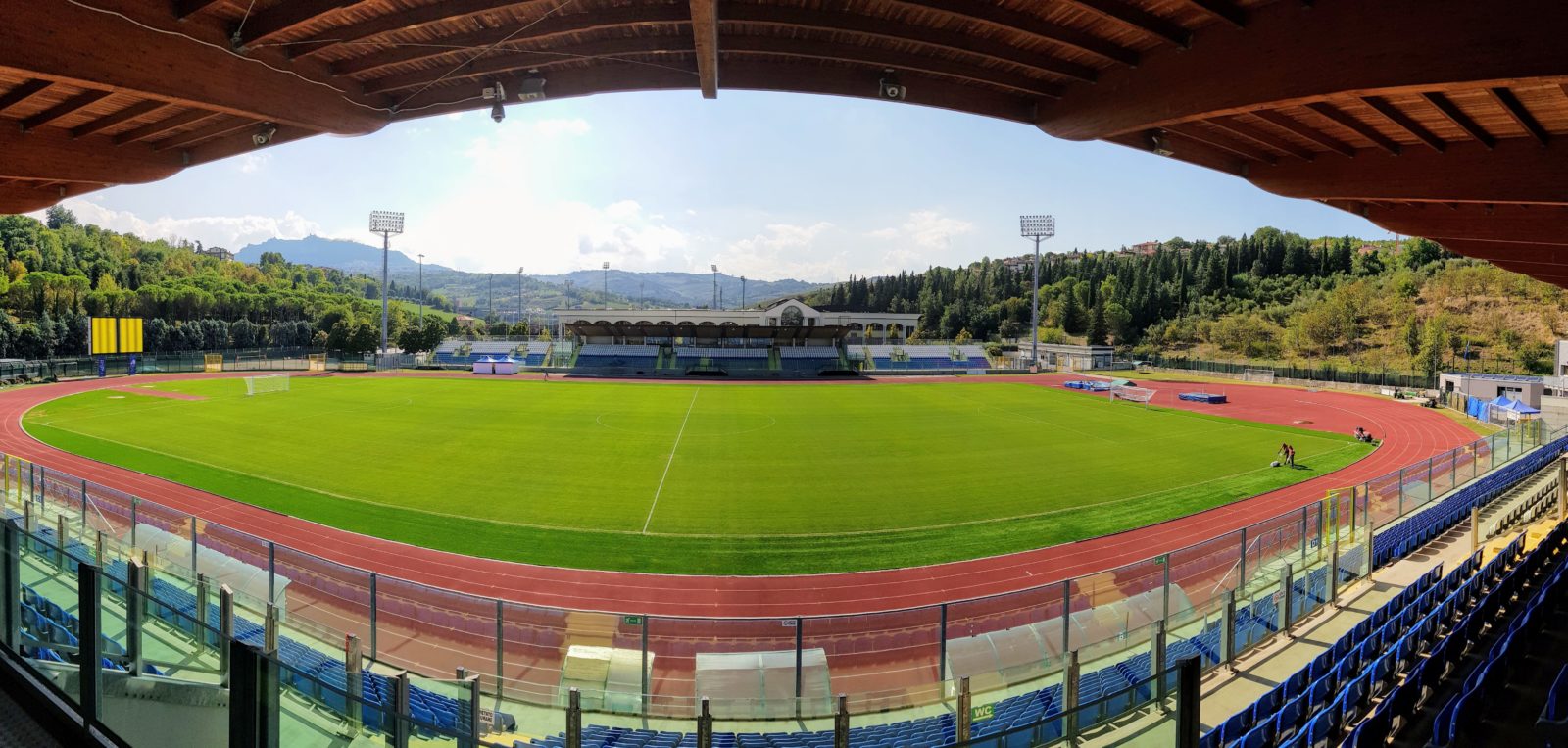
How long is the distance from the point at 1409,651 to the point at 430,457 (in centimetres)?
2636

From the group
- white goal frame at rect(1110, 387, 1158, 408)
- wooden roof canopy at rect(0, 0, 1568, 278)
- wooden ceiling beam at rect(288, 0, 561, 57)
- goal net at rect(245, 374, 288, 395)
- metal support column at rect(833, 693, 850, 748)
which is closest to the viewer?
wooden roof canopy at rect(0, 0, 1568, 278)

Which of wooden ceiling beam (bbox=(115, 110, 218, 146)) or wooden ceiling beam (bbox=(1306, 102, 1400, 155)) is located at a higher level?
wooden ceiling beam (bbox=(115, 110, 218, 146))

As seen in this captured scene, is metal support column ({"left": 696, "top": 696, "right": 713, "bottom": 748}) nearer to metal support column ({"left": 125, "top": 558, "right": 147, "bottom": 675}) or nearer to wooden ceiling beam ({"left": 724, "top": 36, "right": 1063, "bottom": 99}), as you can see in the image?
metal support column ({"left": 125, "top": 558, "right": 147, "bottom": 675})

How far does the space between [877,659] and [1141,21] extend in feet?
21.0

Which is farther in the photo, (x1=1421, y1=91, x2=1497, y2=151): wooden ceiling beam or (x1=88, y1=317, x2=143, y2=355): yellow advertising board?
(x1=88, y1=317, x2=143, y2=355): yellow advertising board

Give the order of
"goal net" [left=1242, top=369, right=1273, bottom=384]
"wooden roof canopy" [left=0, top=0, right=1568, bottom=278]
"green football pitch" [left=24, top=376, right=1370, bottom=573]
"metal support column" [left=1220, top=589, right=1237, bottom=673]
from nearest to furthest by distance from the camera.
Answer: "wooden roof canopy" [left=0, top=0, right=1568, bottom=278]
"metal support column" [left=1220, top=589, right=1237, bottom=673]
"green football pitch" [left=24, top=376, right=1370, bottom=573]
"goal net" [left=1242, top=369, right=1273, bottom=384]

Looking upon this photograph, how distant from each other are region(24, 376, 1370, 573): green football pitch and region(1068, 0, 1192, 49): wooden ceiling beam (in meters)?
11.4

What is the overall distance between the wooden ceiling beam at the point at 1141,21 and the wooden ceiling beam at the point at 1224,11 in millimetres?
337

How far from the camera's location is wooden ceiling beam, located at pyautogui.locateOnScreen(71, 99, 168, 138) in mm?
6242

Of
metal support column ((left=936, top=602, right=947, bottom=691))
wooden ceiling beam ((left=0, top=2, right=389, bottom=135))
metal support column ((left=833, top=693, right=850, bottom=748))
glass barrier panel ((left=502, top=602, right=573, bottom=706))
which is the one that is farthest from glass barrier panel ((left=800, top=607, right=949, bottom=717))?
wooden ceiling beam ((left=0, top=2, right=389, bottom=135))

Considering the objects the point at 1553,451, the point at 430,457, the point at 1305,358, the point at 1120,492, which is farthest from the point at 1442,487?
the point at 1305,358

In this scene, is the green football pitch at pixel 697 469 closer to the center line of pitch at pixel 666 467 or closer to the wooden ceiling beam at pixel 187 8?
the center line of pitch at pixel 666 467

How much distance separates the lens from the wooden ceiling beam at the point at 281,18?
4.87m

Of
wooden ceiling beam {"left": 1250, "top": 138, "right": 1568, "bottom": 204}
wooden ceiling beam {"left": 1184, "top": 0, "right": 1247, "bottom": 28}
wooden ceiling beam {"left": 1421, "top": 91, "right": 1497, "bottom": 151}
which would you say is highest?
wooden ceiling beam {"left": 1184, "top": 0, "right": 1247, "bottom": 28}
